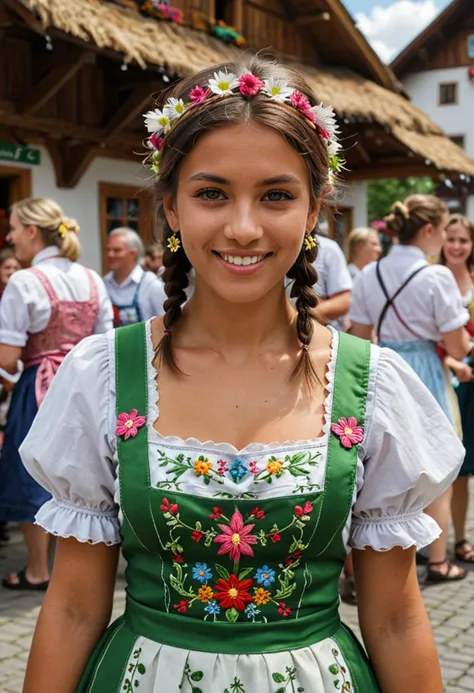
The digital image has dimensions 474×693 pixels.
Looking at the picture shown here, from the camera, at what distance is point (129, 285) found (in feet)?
20.4

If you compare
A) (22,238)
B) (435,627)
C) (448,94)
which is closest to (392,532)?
(435,627)

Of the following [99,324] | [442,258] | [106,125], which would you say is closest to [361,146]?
[106,125]

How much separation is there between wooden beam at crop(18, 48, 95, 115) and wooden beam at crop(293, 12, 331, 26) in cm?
525

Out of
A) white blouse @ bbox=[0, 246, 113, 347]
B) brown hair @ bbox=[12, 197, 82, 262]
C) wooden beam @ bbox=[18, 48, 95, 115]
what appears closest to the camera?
white blouse @ bbox=[0, 246, 113, 347]

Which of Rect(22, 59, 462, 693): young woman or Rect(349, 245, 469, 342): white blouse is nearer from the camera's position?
Rect(22, 59, 462, 693): young woman

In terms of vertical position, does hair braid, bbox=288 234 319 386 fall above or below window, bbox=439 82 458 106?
below

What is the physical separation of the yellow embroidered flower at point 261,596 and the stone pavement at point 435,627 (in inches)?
91.0

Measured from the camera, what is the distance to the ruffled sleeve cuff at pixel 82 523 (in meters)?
1.47

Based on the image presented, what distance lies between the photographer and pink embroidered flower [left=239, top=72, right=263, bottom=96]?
148cm

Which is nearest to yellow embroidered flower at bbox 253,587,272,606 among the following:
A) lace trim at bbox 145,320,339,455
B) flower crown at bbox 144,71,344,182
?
lace trim at bbox 145,320,339,455

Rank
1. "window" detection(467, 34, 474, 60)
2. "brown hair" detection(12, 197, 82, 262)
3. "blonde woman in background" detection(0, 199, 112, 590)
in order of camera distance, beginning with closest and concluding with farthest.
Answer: "blonde woman in background" detection(0, 199, 112, 590) → "brown hair" detection(12, 197, 82, 262) → "window" detection(467, 34, 474, 60)

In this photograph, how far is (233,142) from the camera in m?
1.42

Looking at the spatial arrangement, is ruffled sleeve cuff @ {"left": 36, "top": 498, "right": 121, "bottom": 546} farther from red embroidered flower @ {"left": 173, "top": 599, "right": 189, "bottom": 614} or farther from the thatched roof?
the thatched roof

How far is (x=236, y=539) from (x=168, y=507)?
12cm
